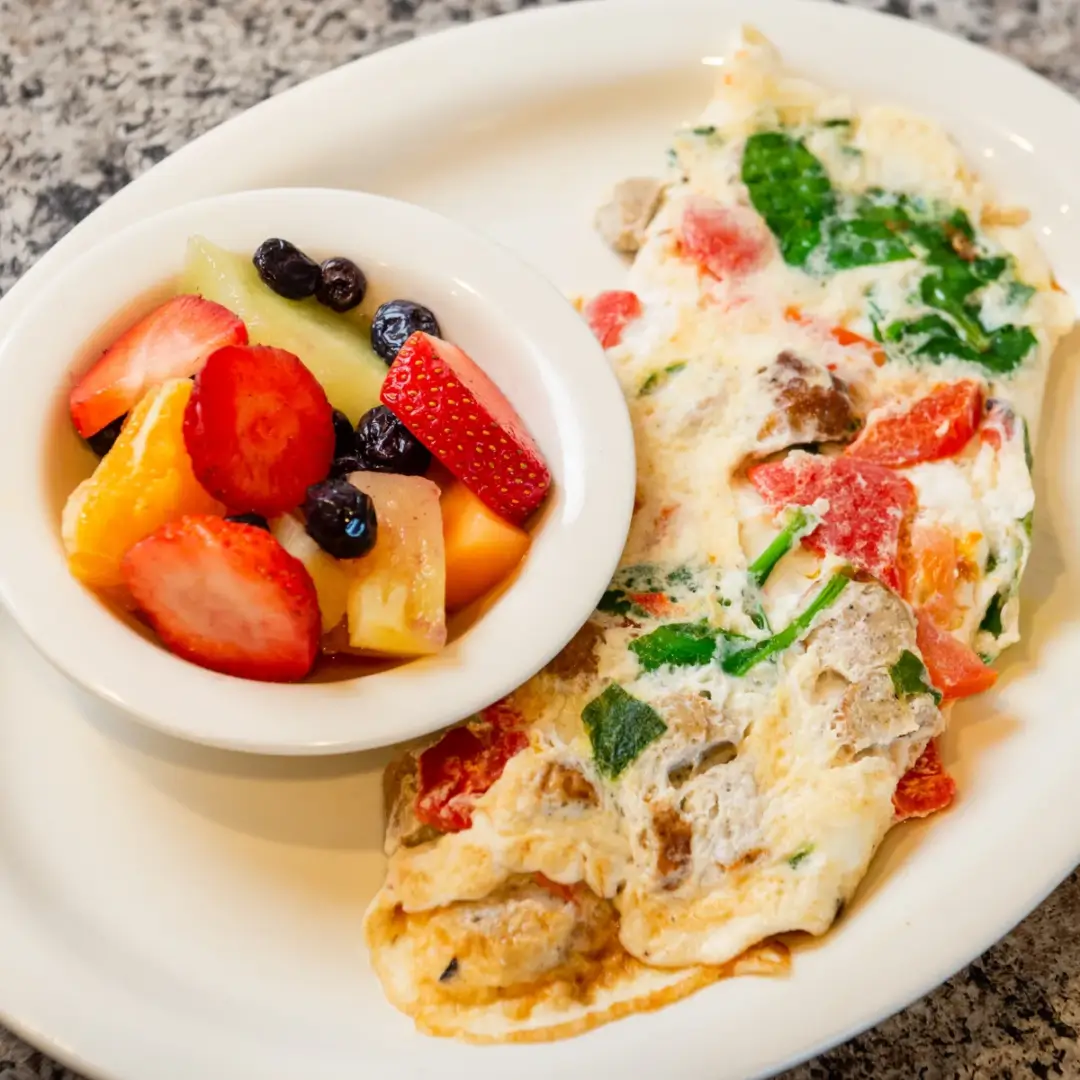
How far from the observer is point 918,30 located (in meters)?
2.05

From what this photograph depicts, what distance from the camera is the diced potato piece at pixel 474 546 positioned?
1430mm

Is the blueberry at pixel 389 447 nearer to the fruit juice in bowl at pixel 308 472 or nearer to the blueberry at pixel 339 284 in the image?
the fruit juice in bowl at pixel 308 472

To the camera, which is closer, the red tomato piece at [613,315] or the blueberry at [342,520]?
the blueberry at [342,520]

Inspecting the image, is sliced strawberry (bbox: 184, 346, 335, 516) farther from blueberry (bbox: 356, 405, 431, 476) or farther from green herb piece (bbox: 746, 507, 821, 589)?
green herb piece (bbox: 746, 507, 821, 589)

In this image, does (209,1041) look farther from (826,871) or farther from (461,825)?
(826,871)

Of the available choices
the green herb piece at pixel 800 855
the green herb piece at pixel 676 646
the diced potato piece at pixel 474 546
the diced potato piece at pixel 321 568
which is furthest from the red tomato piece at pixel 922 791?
the diced potato piece at pixel 321 568

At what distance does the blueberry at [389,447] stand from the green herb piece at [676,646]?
0.37m

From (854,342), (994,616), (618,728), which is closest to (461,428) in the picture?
(618,728)

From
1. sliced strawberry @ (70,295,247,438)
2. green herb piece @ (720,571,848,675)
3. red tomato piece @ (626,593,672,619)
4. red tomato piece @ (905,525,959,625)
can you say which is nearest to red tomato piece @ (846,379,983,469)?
red tomato piece @ (905,525,959,625)

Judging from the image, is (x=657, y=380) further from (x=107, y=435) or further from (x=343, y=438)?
(x=107, y=435)

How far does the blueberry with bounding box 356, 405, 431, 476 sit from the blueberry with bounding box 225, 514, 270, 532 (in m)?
0.15

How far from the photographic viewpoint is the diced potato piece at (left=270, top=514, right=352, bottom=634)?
1.37 meters

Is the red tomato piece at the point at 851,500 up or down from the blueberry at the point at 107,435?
down

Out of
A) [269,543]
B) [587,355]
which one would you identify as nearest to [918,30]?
[587,355]
